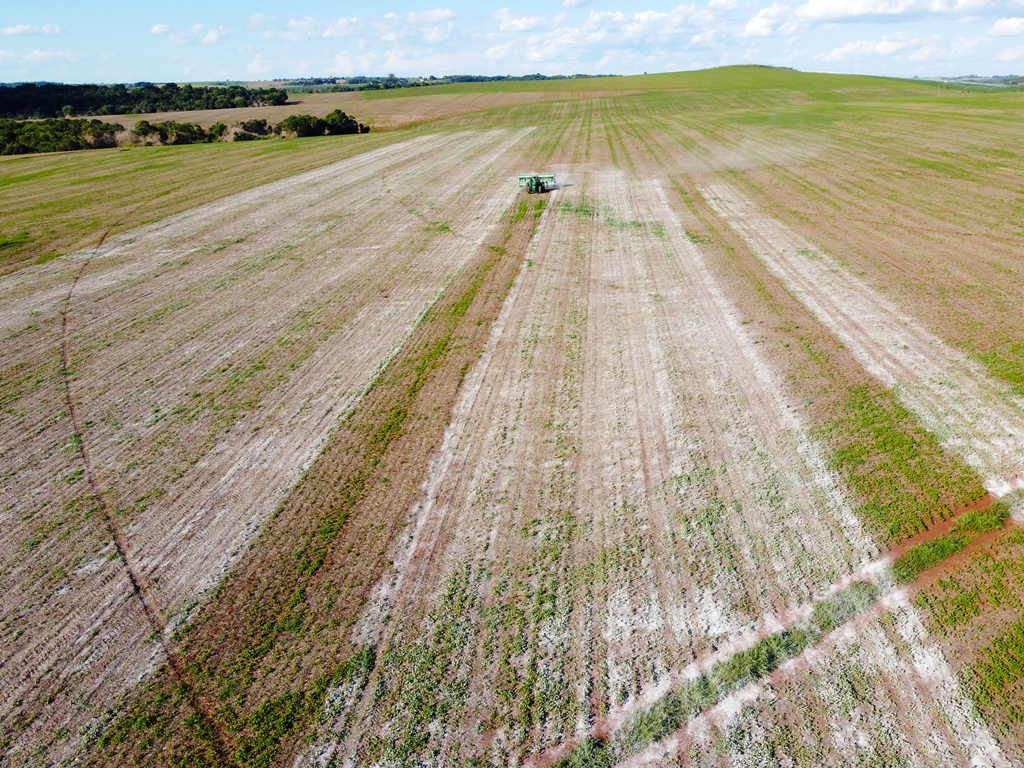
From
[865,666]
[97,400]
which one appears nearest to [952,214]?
[865,666]

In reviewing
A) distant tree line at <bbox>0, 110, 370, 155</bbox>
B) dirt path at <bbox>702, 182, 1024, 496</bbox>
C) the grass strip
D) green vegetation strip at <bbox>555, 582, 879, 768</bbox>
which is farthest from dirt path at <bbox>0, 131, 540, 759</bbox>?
distant tree line at <bbox>0, 110, 370, 155</bbox>

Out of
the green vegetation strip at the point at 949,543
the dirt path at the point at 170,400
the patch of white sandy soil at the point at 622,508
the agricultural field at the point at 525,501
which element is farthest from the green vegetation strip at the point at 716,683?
the dirt path at the point at 170,400

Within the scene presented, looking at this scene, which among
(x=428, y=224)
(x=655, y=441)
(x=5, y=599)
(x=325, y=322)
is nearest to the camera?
(x=5, y=599)

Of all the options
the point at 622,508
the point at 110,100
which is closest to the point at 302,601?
the point at 622,508

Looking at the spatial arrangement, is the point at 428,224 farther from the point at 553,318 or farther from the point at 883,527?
the point at 883,527

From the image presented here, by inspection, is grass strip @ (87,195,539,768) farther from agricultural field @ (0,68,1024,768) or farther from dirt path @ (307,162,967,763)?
dirt path @ (307,162,967,763)

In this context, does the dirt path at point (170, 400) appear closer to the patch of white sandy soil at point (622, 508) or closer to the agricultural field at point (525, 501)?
the agricultural field at point (525, 501)
